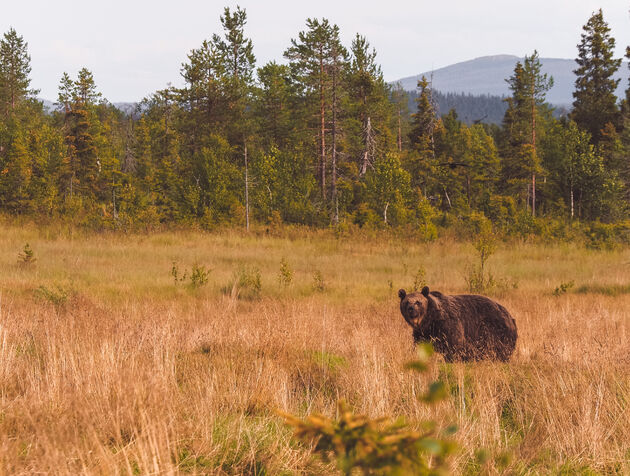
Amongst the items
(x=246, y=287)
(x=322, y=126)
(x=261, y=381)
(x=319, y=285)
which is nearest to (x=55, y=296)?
(x=246, y=287)

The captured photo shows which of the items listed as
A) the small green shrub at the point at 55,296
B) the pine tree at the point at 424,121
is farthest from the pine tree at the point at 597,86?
the small green shrub at the point at 55,296

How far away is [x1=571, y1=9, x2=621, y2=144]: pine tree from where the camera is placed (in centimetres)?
4347

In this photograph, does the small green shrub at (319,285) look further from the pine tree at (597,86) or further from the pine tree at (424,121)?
the pine tree at (597,86)

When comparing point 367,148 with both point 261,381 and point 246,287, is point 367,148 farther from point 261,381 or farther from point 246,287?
point 261,381

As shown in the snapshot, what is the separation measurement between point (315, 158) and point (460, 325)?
2963cm

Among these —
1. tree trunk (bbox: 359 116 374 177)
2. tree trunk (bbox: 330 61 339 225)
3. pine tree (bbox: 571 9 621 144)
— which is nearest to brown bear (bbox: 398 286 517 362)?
tree trunk (bbox: 330 61 339 225)

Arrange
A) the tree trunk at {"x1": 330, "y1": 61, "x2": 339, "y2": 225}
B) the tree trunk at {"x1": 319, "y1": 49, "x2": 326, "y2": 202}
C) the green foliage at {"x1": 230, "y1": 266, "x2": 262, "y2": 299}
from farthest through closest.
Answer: the tree trunk at {"x1": 319, "y1": 49, "x2": 326, "y2": 202}
the tree trunk at {"x1": 330, "y1": 61, "x2": 339, "y2": 225}
the green foliage at {"x1": 230, "y1": 266, "x2": 262, "y2": 299}

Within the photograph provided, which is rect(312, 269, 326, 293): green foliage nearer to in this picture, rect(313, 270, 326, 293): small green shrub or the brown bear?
rect(313, 270, 326, 293): small green shrub

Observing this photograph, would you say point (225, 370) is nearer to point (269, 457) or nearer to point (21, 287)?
point (269, 457)

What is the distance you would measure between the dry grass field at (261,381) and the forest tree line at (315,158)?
16456mm

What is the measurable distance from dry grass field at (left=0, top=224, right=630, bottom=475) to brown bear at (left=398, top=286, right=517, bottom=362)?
0.33 meters

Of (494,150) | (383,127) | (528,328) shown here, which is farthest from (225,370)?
(494,150)

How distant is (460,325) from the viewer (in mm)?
6402

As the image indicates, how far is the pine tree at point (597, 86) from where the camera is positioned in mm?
43469
